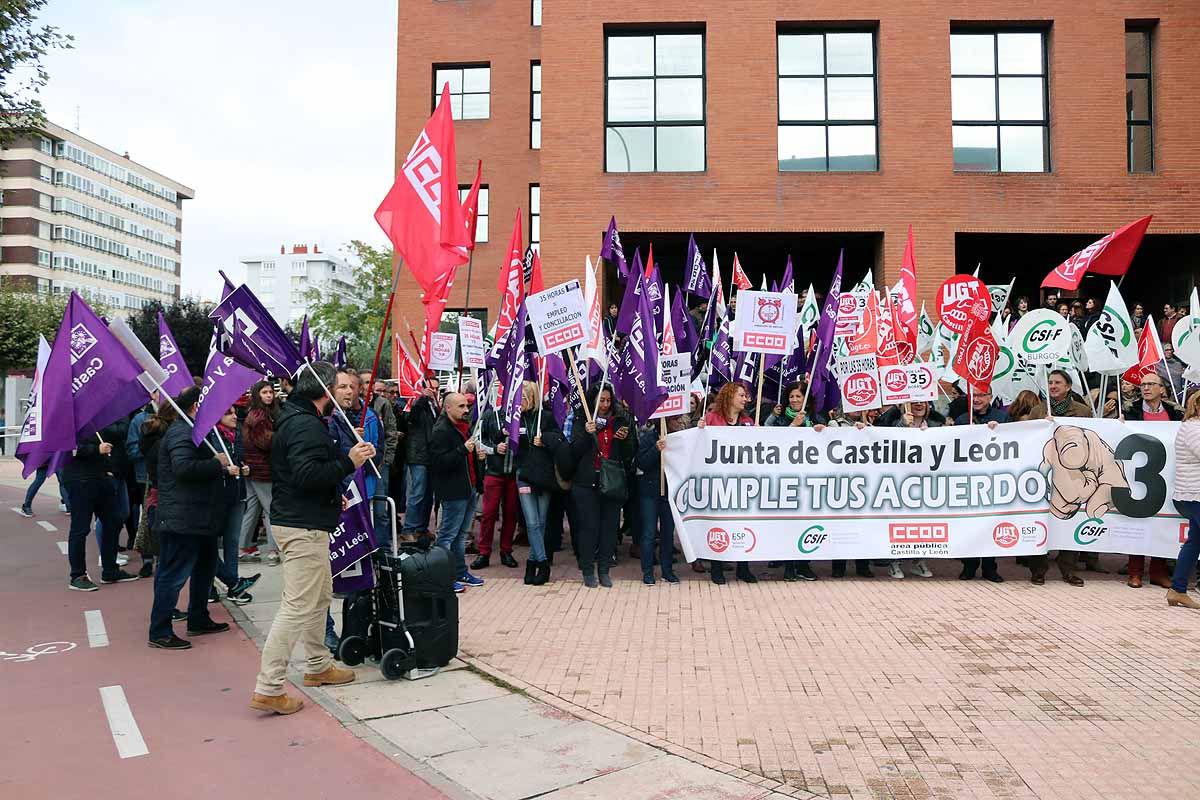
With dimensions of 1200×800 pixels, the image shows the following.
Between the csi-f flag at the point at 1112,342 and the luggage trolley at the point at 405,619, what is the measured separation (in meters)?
7.99

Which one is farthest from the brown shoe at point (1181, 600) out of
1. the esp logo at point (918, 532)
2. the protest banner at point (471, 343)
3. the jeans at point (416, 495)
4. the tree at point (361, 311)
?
the tree at point (361, 311)

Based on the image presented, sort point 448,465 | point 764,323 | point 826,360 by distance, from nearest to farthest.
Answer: point 448,465 < point 764,323 < point 826,360

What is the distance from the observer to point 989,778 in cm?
435

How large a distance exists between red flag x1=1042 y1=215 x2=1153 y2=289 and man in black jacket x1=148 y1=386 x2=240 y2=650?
10.1 meters

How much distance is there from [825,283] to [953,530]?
47.6ft

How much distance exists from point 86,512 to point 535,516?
4.51m

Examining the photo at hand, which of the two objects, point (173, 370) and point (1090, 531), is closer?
point (173, 370)

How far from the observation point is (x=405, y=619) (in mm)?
6043

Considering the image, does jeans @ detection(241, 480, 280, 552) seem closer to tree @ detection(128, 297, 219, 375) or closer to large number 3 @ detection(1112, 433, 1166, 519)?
large number 3 @ detection(1112, 433, 1166, 519)

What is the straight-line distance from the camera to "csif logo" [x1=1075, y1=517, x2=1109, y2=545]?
901cm

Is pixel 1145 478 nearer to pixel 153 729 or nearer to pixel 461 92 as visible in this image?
pixel 153 729

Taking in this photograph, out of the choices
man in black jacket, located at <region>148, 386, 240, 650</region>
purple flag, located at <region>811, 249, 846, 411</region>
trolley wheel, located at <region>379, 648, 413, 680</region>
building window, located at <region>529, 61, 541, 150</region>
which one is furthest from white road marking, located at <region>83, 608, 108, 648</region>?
building window, located at <region>529, 61, 541, 150</region>

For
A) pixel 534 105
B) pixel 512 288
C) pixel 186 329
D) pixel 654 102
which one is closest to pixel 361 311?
pixel 186 329

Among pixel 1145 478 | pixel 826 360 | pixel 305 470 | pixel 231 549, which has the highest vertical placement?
pixel 826 360
